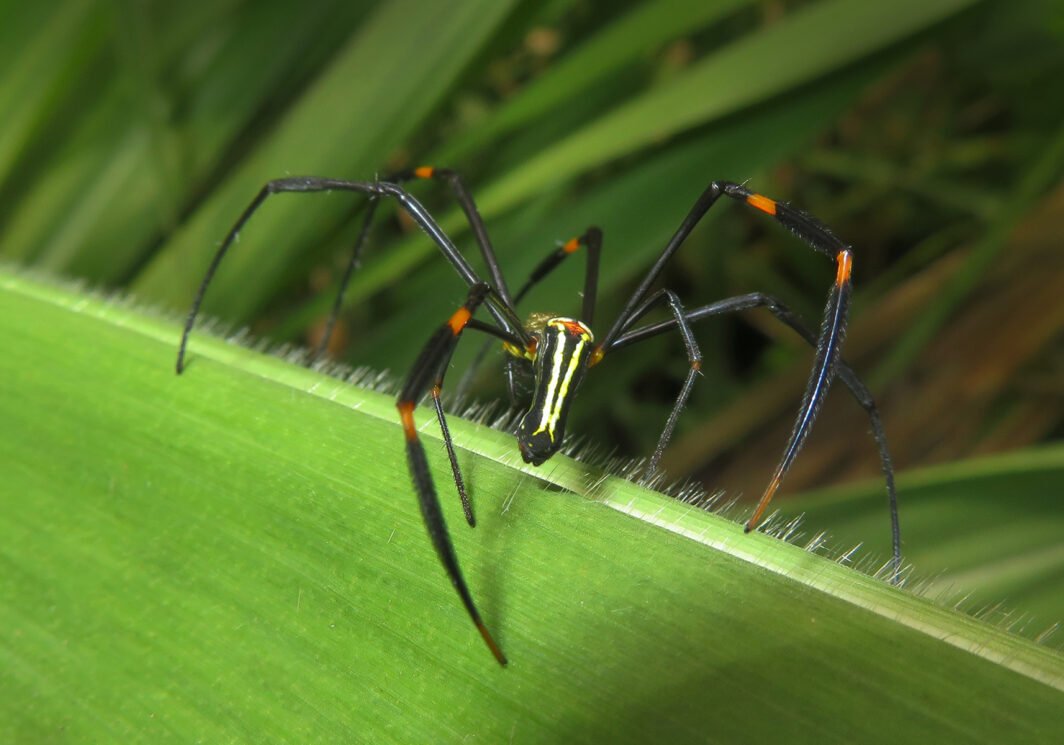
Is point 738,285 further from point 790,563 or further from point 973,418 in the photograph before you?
point 790,563

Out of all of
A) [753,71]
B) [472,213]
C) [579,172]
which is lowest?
[472,213]

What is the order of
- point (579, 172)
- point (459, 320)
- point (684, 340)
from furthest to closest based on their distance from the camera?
1. point (579, 172)
2. point (684, 340)
3. point (459, 320)

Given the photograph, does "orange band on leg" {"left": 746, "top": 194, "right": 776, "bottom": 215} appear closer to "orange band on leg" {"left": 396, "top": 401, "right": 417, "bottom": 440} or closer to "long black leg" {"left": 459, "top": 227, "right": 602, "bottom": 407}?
"long black leg" {"left": 459, "top": 227, "right": 602, "bottom": 407}

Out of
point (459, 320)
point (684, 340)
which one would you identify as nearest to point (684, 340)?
point (684, 340)

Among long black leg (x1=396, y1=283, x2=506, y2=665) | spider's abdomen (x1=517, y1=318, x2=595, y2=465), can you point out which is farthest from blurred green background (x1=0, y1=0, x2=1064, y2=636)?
long black leg (x1=396, y1=283, x2=506, y2=665)

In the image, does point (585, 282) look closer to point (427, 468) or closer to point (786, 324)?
point (786, 324)
